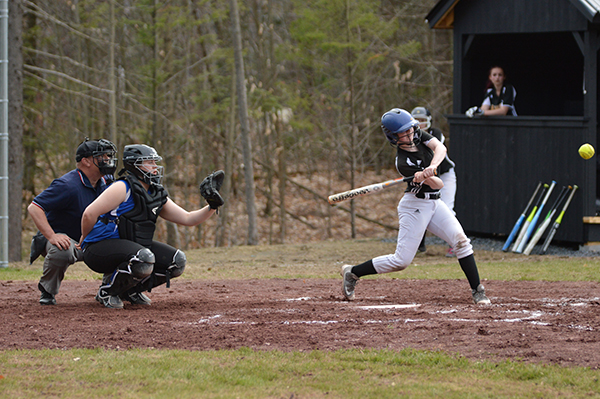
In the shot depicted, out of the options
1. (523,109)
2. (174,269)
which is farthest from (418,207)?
(523,109)

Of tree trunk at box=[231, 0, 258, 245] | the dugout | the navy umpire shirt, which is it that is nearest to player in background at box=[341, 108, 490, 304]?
the navy umpire shirt

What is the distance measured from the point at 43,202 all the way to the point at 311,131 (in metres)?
18.7

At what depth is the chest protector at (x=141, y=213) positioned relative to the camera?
656 cm

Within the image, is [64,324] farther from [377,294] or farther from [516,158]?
[516,158]

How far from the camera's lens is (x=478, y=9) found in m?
13.8

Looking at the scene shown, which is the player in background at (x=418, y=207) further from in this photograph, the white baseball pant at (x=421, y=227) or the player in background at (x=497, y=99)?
the player in background at (x=497, y=99)

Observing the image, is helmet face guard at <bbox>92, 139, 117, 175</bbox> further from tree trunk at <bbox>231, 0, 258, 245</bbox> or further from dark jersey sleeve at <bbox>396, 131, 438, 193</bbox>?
tree trunk at <bbox>231, 0, 258, 245</bbox>

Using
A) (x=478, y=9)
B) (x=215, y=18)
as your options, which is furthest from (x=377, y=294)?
(x=215, y=18)

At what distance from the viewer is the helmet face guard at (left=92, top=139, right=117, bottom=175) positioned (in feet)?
22.5

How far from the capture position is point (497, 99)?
43.7 feet

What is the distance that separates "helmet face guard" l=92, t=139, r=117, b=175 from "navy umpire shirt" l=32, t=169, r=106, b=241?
21 cm

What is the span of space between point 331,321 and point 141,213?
6.75ft

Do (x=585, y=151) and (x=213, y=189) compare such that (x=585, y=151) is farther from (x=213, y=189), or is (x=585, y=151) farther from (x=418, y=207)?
(x=213, y=189)

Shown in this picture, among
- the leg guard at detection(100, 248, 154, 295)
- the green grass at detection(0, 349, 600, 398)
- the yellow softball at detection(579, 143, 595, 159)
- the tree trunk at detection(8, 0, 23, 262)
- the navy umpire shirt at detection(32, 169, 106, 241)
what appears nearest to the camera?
the green grass at detection(0, 349, 600, 398)
